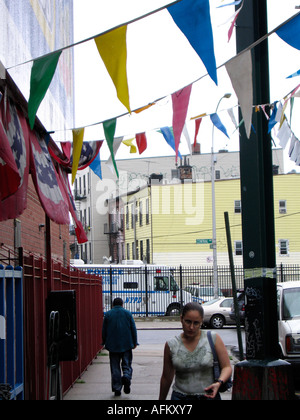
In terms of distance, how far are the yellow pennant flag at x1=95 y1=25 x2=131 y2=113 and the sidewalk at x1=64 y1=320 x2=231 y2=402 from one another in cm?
477

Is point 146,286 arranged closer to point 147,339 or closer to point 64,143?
point 147,339

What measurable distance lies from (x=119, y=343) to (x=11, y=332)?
515cm

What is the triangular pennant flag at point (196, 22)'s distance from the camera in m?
5.43

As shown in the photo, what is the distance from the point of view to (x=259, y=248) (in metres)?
6.79

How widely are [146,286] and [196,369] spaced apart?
26925 millimetres

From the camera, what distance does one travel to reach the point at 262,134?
278 inches

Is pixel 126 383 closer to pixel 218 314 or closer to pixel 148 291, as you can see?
pixel 218 314

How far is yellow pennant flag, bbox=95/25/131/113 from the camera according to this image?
18.5 ft

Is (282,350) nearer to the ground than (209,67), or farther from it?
nearer to the ground

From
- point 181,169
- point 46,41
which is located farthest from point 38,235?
point 181,169

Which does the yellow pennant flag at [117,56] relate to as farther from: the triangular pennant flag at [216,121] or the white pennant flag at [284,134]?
the white pennant flag at [284,134]

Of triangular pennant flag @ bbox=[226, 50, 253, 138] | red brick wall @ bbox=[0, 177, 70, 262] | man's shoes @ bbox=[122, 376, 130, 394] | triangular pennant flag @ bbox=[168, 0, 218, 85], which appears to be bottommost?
man's shoes @ bbox=[122, 376, 130, 394]

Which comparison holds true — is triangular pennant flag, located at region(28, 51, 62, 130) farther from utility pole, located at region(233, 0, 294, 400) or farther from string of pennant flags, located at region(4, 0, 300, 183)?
utility pole, located at region(233, 0, 294, 400)

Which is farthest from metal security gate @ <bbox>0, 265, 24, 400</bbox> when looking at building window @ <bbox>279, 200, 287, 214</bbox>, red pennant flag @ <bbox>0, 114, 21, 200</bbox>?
building window @ <bbox>279, 200, 287, 214</bbox>
